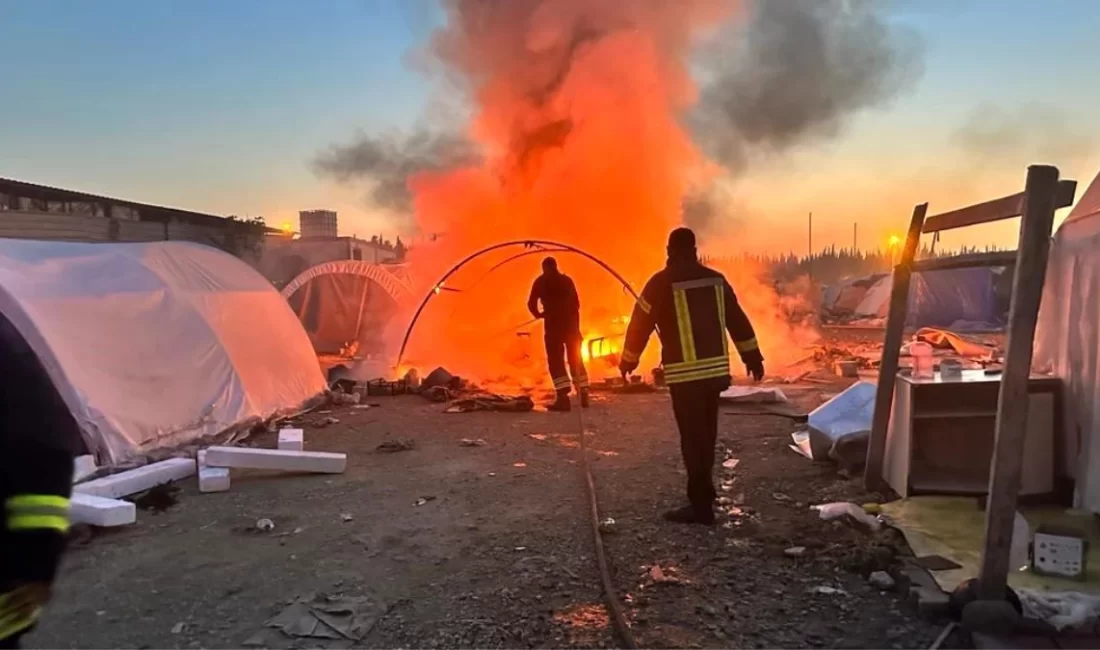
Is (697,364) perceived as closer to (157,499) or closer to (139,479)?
(157,499)

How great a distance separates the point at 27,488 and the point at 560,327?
365 inches

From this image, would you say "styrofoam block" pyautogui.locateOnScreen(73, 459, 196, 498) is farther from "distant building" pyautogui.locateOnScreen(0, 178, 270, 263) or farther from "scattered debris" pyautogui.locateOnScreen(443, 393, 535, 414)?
"distant building" pyautogui.locateOnScreen(0, 178, 270, 263)

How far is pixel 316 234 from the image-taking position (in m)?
30.7

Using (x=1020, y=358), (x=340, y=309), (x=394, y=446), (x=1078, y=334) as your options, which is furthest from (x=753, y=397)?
(x=340, y=309)

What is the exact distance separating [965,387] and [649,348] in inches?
371

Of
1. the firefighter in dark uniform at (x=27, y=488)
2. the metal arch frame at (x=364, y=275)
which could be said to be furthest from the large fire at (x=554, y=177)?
the firefighter in dark uniform at (x=27, y=488)

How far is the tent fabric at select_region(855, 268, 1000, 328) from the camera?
24.4 metres

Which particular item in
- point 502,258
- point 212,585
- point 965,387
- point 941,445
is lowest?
Answer: point 212,585

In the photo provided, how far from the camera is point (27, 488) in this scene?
194 centimetres

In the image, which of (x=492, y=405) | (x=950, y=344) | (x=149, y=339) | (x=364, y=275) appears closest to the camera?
(x=149, y=339)

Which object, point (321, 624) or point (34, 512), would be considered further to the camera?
point (321, 624)

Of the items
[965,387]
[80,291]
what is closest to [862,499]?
[965,387]

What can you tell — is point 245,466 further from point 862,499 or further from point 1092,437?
point 1092,437

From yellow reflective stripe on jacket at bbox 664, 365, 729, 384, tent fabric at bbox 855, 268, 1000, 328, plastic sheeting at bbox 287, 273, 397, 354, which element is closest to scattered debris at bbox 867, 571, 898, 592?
yellow reflective stripe on jacket at bbox 664, 365, 729, 384
